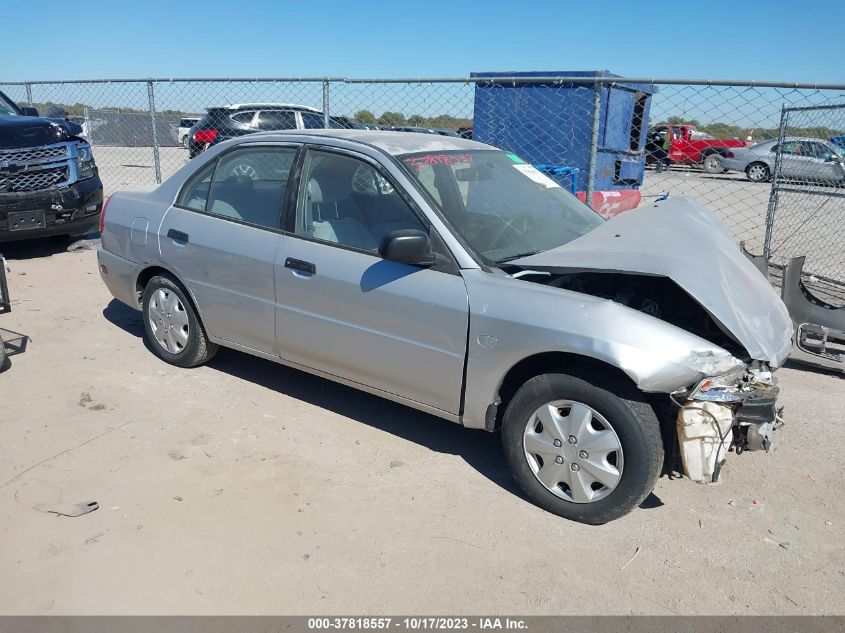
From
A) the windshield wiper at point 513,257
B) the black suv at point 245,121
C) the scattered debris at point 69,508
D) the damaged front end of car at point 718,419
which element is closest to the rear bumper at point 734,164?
the black suv at point 245,121

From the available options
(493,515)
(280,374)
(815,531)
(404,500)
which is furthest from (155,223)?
(815,531)

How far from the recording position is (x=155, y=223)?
486 centimetres

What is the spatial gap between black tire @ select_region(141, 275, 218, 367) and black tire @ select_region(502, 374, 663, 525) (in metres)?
2.47

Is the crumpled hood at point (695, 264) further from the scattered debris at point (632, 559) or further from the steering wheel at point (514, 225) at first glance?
the scattered debris at point (632, 559)

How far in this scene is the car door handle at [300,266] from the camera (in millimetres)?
3964

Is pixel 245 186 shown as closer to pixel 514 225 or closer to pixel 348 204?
pixel 348 204

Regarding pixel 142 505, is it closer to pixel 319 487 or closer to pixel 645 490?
pixel 319 487

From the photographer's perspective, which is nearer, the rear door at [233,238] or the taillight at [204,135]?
the rear door at [233,238]

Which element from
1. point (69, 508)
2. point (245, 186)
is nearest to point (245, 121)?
point (245, 186)

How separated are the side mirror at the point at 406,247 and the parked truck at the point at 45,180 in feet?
19.7

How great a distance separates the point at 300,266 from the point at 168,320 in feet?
4.87

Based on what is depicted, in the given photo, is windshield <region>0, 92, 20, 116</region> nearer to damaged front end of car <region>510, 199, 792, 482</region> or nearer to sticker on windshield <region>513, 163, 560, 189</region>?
sticker on windshield <region>513, 163, 560, 189</region>

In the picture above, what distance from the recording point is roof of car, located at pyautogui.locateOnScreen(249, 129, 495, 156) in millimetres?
4047

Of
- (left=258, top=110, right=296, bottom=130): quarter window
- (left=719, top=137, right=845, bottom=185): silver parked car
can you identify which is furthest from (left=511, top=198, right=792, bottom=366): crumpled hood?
(left=258, top=110, right=296, bottom=130): quarter window
